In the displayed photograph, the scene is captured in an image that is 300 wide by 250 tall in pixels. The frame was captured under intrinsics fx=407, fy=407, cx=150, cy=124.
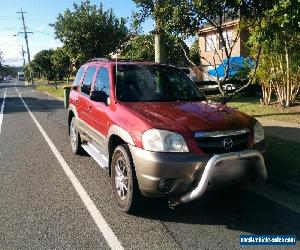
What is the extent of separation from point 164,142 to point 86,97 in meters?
2.93

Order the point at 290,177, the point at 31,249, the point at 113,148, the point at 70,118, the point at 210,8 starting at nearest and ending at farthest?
1. the point at 31,249
2. the point at 113,148
3. the point at 290,177
4. the point at 210,8
5. the point at 70,118

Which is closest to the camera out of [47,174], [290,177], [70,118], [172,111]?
[172,111]

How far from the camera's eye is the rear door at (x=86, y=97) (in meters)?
6.84

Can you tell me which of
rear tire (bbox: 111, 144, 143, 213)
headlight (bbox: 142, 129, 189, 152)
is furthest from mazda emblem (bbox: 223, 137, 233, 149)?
rear tire (bbox: 111, 144, 143, 213)

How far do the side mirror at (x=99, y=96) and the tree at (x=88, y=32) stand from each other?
16756 millimetres

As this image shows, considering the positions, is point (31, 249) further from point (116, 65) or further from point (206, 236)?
point (116, 65)

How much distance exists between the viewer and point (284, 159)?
22.1ft

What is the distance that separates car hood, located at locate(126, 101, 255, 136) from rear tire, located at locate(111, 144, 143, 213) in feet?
1.81

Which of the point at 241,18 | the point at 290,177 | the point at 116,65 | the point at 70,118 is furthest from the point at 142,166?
the point at 241,18

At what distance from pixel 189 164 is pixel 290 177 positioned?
2.28 m

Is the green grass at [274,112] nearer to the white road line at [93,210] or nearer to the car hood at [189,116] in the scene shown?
the car hood at [189,116]

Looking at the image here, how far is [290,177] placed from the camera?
19.4 ft

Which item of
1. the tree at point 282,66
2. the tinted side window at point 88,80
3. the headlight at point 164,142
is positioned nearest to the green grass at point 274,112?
the tree at point 282,66

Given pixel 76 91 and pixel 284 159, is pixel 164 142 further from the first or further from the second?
pixel 76 91
